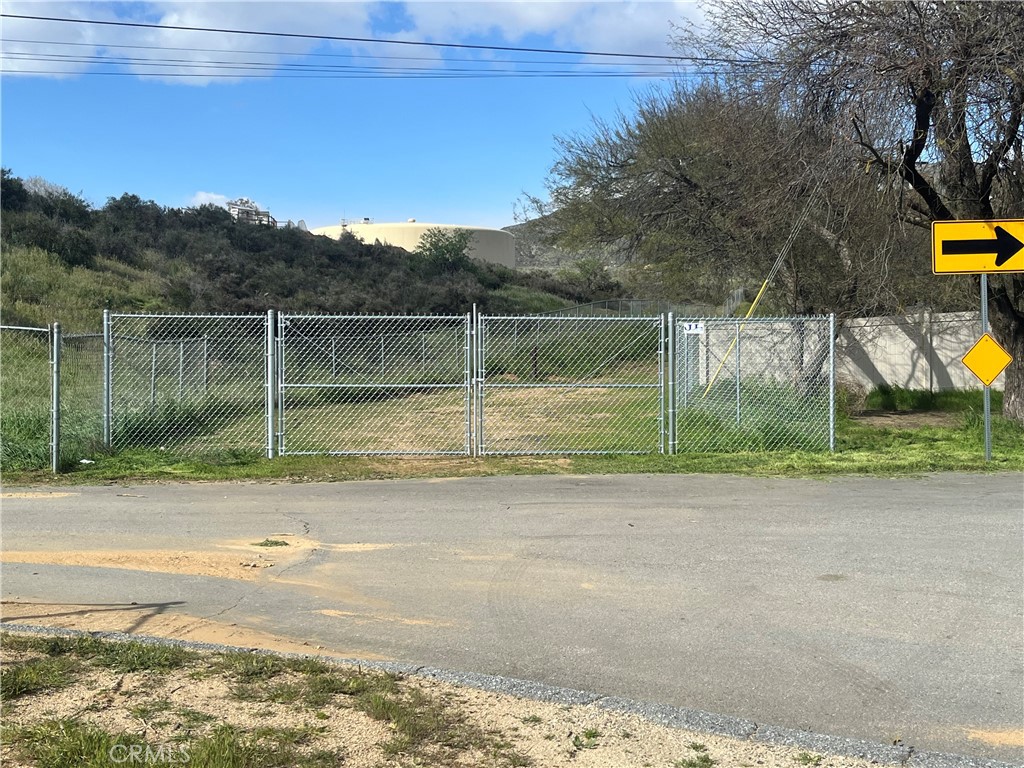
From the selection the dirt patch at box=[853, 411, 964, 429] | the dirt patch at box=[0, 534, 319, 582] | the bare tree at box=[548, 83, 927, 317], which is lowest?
the dirt patch at box=[0, 534, 319, 582]

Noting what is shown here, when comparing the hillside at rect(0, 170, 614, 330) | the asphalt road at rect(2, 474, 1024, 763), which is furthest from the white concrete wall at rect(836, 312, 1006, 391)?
the hillside at rect(0, 170, 614, 330)

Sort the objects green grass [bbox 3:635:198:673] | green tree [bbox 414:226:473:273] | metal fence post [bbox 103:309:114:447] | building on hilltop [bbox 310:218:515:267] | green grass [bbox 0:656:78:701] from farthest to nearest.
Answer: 1. building on hilltop [bbox 310:218:515:267]
2. green tree [bbox 414:226:473:273]
3. metal fence post [bbox 103:309:114:447]
4. green grass [bbox 3:635:198:673]
5. green grass [bbox 0:656:78:701]

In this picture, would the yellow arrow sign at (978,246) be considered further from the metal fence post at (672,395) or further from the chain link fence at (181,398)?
the chain link fence at (181,398)

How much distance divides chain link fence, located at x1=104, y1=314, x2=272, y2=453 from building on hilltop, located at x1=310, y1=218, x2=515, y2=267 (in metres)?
44.5

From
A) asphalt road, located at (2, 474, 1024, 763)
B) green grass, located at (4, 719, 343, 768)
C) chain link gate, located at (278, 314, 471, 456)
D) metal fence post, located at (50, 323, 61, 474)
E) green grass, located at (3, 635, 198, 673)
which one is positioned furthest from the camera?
chain link gate, located at (278, 314, 471, 456)

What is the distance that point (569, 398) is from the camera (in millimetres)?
21656

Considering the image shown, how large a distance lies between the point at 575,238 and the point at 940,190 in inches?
392

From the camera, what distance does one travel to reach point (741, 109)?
15602 millimetres

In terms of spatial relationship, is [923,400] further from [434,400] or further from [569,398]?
[434,400]

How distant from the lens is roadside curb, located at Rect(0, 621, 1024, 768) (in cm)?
357

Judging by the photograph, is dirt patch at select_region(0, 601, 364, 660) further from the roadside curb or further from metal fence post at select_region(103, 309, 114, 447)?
metal fence post at select_region(103, 309, 114, 447)

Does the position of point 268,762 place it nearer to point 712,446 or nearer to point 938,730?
point 938,730

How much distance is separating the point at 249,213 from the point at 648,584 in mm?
54782

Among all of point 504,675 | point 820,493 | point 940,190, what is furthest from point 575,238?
point 504,675
